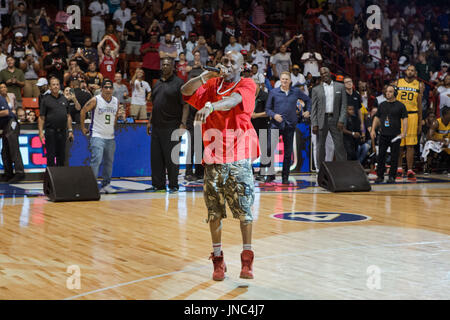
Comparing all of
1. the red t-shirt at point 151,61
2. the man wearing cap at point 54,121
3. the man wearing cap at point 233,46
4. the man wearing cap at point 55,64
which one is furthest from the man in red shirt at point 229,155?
the man wearing cap at point 233,46

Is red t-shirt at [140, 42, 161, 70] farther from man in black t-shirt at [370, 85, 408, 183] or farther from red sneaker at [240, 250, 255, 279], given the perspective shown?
red sneaker at [240, 250, 255, 279]

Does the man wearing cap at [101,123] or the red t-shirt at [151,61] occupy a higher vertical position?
the red t-shirt at [151,61]

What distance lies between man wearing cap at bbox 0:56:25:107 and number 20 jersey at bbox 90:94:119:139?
16.5 feet

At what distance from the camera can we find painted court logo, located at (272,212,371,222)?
1049 centimetres

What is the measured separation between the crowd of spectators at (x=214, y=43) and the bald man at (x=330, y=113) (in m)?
1.53

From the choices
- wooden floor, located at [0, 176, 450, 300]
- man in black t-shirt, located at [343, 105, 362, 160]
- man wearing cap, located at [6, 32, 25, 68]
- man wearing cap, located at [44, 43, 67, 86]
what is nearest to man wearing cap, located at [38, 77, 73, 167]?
wooden floor, located at [0, 176, 450, 300]

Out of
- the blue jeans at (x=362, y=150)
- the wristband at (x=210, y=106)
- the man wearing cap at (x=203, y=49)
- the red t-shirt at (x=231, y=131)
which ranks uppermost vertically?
the man wearing cap at (x=203, y=49)

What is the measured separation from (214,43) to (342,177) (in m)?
9.13

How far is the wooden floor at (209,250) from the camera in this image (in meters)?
6.39

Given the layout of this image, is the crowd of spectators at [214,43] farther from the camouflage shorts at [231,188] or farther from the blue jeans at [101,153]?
the camouflage shorts at [231,188]

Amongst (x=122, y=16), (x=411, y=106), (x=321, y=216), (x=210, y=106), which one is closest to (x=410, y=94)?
(x=411, y=106)

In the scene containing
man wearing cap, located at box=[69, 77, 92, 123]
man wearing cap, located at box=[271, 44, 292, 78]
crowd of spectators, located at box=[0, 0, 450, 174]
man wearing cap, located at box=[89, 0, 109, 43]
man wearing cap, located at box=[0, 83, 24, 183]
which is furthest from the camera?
man wearing cap, located at box=[271, 44, 292, 78]

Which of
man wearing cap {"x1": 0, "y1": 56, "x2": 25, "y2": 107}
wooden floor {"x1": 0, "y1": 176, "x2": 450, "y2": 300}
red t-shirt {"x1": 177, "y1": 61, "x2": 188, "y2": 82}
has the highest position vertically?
red t-shirt {"x1": 177, "y1": 61, "x2": 188, "y2": 82}

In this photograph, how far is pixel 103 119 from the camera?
1295 cm
